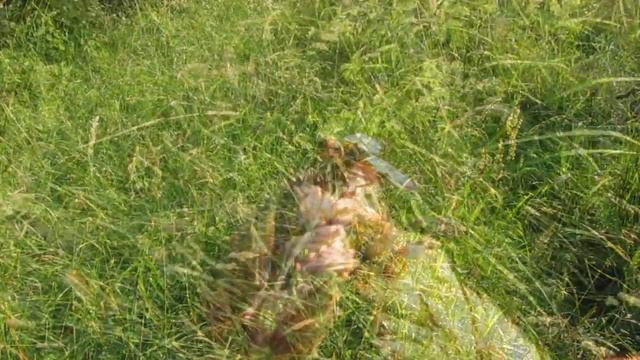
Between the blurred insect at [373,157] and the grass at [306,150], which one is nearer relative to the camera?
the grass at [306,150]

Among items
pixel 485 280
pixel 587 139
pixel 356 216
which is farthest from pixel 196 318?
pixel 587 139

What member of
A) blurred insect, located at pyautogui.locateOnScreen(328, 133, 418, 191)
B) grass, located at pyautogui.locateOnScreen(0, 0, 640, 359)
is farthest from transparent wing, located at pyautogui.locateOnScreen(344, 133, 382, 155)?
grass, located at pyautogui.locateOnScreen(0, 0, 640, 359)

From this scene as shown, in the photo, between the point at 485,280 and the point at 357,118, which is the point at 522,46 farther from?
the point at 485,280

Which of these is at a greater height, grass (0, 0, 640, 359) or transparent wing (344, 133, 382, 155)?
transparent wing (344, 133, 382, 155)

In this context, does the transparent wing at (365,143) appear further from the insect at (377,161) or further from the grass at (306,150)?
the grass at (306,150)

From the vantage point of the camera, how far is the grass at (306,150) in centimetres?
255

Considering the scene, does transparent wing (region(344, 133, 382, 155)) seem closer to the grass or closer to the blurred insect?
Answer: the blurred insect

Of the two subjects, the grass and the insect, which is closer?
the grass

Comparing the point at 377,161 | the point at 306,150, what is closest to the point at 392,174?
the point at 377,161

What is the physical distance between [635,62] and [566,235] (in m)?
0.81

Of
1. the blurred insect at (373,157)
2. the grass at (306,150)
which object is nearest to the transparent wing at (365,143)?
the blurred insect at (373,157)

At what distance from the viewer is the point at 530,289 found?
2629 mm

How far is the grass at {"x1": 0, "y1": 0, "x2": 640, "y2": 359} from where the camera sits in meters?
2.55

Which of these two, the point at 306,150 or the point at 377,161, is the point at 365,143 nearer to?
the point at 377,161
